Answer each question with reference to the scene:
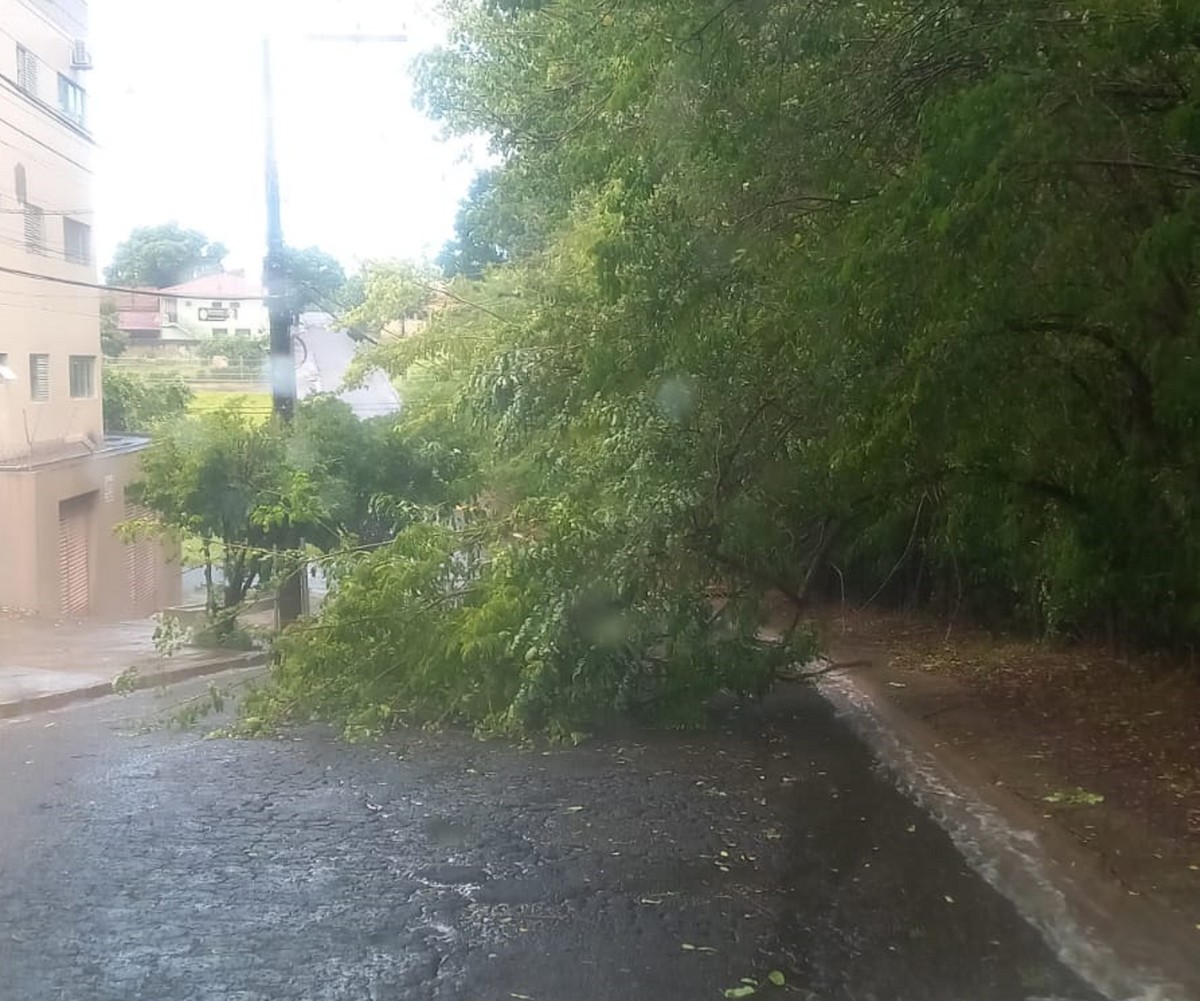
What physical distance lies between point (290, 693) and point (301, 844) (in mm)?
4065

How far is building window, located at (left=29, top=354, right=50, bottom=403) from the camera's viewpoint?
74.6 feet

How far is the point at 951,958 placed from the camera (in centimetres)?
603

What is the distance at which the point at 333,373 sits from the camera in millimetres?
22734

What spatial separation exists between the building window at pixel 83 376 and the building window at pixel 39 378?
0.82 m

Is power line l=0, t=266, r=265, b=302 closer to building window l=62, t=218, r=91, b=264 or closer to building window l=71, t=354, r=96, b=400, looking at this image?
building window l=62, t=218, r=91, b=264

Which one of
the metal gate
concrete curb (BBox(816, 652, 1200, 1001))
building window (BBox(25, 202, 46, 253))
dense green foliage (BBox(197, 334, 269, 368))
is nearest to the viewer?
concrete curb (BBox(816, 652, 1200, 1001))

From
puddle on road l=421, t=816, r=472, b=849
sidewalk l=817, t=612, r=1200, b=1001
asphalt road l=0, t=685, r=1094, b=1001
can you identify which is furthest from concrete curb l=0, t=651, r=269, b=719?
sidewalk l=817, t=612, r=1200, b=1001

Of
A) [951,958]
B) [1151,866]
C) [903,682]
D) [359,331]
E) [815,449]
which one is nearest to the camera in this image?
[951,958]

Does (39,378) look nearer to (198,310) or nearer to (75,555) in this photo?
(75,555)

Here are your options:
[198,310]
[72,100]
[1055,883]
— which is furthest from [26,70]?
[1055,883]

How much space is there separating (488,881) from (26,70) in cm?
1758

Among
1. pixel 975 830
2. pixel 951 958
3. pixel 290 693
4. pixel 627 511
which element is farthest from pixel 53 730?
pixel 951 958

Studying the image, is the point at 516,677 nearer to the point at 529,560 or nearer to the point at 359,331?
the point at 529,560

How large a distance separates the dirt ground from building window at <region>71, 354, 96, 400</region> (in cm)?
1404
